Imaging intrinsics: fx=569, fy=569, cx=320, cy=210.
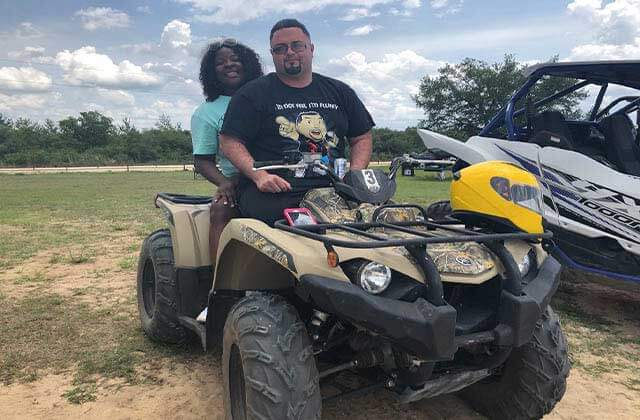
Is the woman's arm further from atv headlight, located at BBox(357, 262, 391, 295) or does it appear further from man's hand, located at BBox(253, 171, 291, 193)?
atv headlight, located at BBox(357, 262, 391, 295)

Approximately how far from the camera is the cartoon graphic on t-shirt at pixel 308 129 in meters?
3.33

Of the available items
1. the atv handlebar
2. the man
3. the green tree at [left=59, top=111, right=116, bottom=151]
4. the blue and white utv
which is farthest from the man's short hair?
the green tree at [left=59, top=111, right=116, bottom=151]

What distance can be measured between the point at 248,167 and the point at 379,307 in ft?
4.46

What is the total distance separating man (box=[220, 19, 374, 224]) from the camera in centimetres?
318

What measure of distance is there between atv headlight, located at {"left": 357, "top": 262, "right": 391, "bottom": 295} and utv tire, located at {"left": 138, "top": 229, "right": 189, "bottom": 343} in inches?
79.4

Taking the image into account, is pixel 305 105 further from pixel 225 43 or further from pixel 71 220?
pixel 71 220

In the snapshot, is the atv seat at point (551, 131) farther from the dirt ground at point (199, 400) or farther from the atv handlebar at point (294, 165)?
the atv handlebar at point (294, 165)

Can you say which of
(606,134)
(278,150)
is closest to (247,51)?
(278,150)

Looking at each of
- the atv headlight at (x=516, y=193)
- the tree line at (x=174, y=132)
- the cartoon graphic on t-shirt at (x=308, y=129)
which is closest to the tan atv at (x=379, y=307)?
the atv headlight at (x=516, y=193)

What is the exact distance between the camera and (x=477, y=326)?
2.39m

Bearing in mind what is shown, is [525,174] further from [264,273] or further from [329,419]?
[329,419]

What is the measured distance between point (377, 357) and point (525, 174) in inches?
43.6

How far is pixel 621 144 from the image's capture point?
546cm

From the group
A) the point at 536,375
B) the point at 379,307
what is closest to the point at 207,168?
the point at 379,307
